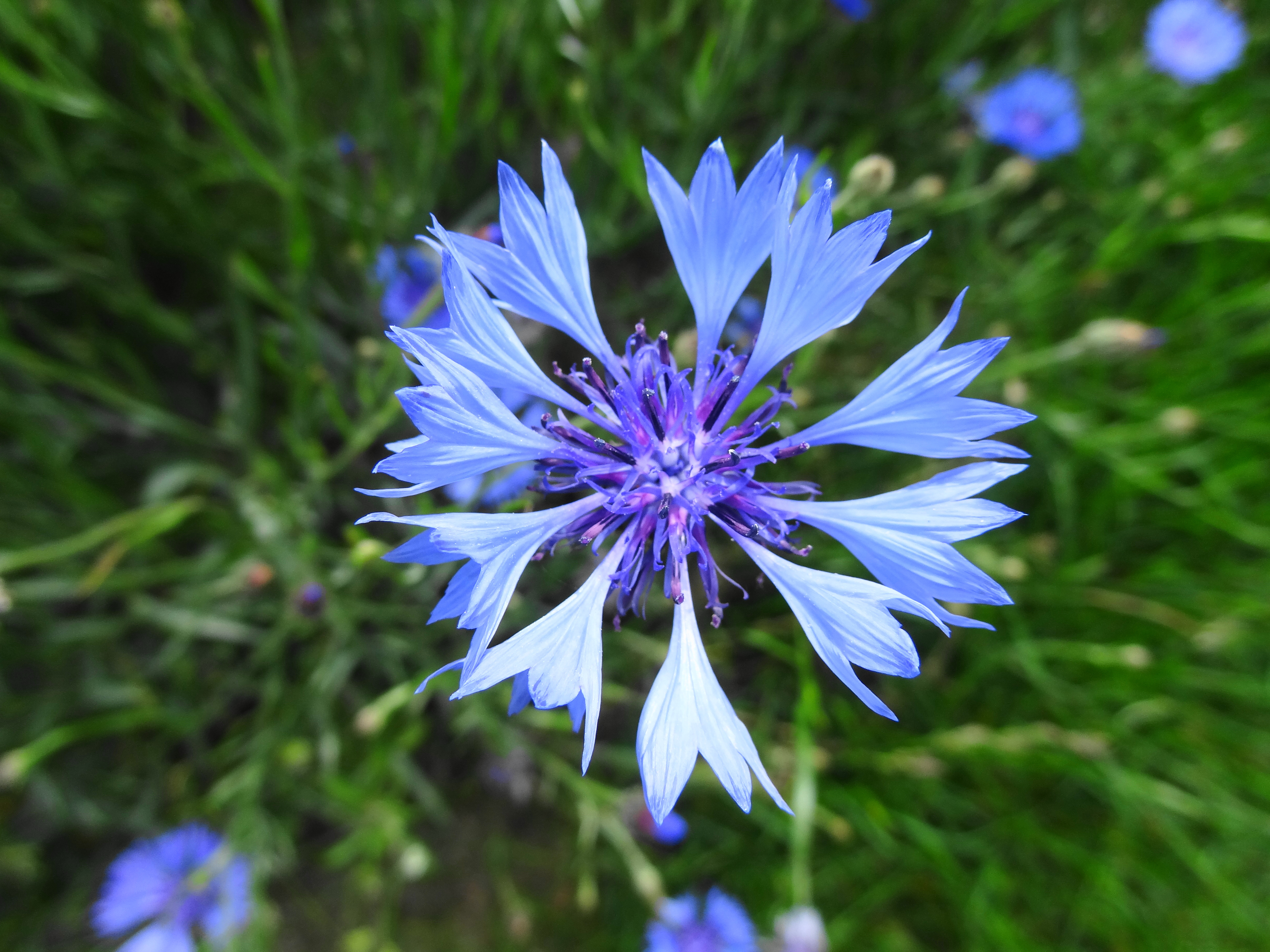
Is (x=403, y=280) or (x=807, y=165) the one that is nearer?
(x=403, y=280)

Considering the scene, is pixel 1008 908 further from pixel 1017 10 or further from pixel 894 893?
pixel 1017 10

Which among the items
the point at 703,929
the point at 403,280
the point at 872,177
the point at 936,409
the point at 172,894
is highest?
the point at 403,280

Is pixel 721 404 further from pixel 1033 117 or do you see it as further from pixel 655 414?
pixel 1033 117

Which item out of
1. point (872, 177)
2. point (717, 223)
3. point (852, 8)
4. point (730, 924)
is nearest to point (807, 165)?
point (852, 8)

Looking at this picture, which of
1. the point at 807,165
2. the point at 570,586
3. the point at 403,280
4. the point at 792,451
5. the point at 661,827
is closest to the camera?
the point at 792,451

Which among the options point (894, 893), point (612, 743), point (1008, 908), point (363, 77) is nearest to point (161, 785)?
point (612, 743)

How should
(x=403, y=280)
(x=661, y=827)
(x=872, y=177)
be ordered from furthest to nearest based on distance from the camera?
1. (x=403, y=280)
2. (x=661, y=827)
3. (x=872, y=177)

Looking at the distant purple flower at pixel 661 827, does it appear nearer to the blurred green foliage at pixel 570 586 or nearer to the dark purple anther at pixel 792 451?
the blurred green foliage at pixel 570 586

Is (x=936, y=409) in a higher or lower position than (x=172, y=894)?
higher
